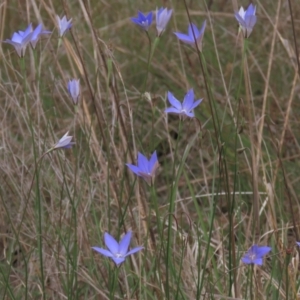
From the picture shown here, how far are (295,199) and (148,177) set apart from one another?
0.95 meters

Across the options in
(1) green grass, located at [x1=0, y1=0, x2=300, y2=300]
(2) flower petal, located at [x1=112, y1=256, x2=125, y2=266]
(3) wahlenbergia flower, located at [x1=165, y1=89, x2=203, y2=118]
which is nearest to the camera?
(2) flower petal, located at [x1=112, y1=256, x2=125, y2=266]

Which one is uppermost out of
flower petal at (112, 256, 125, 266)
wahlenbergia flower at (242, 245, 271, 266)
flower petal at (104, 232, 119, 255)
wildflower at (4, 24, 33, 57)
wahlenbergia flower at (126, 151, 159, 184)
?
wildflower at (4, 24, 33, 57)

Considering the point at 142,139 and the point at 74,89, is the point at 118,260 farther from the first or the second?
the point at 142,139

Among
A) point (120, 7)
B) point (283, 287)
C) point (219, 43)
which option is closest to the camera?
point (283, 287)

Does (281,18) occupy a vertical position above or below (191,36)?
above

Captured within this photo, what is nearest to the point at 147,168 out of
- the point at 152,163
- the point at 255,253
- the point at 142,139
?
the point at 152,163

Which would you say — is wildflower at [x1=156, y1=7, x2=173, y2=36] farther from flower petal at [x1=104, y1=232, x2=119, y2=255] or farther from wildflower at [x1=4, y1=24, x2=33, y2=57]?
flower petal at [x1=104, y1=232, x2=119, y2=255]

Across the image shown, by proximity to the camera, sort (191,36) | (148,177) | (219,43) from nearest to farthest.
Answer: (148,177) → (191,36) → (219,43)

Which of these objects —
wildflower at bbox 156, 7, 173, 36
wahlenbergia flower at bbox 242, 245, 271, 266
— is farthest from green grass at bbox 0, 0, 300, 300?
wildflower at bbox 156, 7, 173, 36

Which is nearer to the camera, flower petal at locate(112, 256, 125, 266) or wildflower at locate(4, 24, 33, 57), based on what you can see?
flower petal at locate(112, 256, 125, 266)

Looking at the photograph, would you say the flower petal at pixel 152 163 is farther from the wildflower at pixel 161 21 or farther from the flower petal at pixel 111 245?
the wildflower at pixel 161 21

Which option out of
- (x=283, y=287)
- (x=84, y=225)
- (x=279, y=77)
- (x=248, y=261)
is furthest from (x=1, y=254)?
(x=279, y=77)

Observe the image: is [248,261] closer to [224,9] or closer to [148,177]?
[148,177]

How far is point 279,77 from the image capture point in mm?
2393
